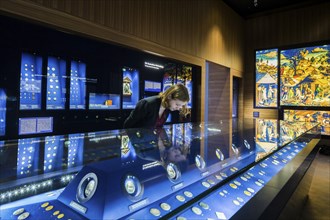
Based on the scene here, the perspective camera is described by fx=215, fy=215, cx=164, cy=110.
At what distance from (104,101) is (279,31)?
4.95 metres

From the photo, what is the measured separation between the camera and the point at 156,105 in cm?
204

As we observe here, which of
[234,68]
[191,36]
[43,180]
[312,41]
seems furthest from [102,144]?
[312,41]

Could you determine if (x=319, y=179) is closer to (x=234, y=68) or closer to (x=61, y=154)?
(x=234, y=68)

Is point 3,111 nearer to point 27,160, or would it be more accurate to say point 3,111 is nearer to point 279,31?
point 27,160

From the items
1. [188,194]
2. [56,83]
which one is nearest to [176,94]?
[56,83]

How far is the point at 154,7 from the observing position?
3.12m

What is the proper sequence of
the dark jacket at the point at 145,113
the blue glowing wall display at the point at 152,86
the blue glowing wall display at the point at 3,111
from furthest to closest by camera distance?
1. the blue glowing wall display at the point at 152,86
2. the dark jacket at the point at 145,113
3. the blue glowing wall display at the point at 3,111

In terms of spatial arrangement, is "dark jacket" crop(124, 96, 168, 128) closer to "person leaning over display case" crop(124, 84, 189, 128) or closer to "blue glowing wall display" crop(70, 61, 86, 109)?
"person leaning over display case" crop(124, 84, 189, 128)

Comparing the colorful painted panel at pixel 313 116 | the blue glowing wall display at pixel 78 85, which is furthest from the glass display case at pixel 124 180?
the colorful painted panel at pixel 313 116

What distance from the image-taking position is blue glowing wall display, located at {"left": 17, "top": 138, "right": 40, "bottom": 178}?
0.74m

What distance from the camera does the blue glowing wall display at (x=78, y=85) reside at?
225 cm

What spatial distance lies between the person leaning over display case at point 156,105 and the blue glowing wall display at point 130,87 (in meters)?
→ 0.79

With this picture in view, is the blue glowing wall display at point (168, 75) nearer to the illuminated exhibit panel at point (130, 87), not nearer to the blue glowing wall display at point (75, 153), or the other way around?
the illuminated exhibit panel at point (130, 87)

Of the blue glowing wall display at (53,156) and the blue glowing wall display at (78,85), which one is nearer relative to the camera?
the blue glowing wall display at (53,156)
